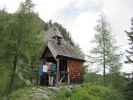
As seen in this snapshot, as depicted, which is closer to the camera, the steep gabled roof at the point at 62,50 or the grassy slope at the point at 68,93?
the grassy slope at the point at 68,93

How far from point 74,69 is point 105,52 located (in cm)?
481

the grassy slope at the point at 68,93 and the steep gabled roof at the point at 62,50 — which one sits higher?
the steep gabled roof at the point at 62,50

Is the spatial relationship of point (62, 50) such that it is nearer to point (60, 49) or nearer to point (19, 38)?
point (60, 49)

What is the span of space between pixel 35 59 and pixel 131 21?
Answer: 1053cm

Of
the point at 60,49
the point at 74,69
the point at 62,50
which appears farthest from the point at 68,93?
the point at 74,69

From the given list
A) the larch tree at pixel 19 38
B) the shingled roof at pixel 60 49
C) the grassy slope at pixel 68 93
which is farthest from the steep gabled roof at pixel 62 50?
the larch tree at pixel 19 38

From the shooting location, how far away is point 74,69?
107ft

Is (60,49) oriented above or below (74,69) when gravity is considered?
above

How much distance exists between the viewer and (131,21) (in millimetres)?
27766

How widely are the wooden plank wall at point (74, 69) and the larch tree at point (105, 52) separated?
320 centimetres

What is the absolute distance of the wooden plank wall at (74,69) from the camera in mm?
31969

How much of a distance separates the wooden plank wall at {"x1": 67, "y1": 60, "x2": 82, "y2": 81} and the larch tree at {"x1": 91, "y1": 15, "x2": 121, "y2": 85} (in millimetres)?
3198

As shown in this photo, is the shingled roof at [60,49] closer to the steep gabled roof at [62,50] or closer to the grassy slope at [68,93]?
the steep gabled roof at [62,50]

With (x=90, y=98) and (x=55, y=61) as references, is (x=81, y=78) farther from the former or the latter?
(x=90, y=98)
